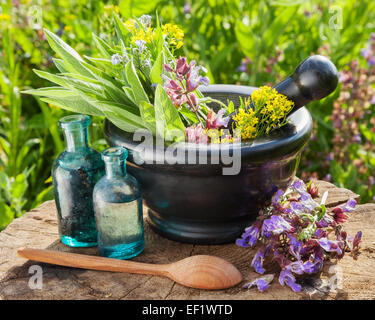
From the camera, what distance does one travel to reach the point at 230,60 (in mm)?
2830

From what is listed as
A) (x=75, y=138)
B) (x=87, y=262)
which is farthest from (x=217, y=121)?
(x=87, y=262)

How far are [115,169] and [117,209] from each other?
0.35ft

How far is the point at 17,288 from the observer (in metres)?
1.21

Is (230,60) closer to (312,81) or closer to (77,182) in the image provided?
(312,81)

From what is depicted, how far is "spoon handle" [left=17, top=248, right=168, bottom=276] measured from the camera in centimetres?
125

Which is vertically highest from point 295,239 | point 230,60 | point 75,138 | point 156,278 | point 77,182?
point 230,60

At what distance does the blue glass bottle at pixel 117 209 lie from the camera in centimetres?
123

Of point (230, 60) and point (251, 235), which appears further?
point (230, 60)

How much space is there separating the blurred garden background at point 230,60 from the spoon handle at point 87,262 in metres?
0.80

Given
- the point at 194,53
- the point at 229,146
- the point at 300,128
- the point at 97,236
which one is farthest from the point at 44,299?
the point at 194,53

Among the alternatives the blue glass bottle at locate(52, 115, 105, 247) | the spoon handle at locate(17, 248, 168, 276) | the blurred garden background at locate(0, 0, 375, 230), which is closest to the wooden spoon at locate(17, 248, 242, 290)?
the spoon handle at locate(17, 248, 168, 276)

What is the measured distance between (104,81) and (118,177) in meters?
0.29

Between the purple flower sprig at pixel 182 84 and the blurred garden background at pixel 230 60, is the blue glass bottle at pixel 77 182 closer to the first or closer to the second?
the purple flower sprig at pixel 182 84

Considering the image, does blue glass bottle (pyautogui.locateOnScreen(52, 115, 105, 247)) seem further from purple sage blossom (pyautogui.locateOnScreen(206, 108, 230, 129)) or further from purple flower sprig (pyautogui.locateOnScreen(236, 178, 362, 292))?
purple flower sprig (pyautogui.locateOnScreen(236, 178, 362, 292))
